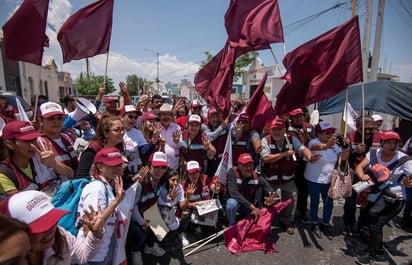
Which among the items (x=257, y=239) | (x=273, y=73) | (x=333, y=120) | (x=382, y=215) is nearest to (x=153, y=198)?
(x=257, y=239)

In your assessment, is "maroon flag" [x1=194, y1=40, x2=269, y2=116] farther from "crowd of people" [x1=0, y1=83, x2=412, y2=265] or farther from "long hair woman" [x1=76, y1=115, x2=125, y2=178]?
"long hair woman" [x1=76, y1=115, x2=125, y2=178]

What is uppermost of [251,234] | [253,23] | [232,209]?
[253,23]

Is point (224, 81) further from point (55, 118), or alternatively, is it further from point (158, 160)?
point (55, 118)

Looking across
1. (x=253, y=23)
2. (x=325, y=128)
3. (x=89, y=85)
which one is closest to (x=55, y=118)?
(x=253, y=23)

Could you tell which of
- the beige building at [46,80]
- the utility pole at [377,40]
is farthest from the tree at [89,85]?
the utility pole at [377,40]

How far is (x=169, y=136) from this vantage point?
4.38 meters

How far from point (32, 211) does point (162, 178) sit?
237cm

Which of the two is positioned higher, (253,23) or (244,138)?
(253,23)

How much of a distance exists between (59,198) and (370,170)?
12.5 ft

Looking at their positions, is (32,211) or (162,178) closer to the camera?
(32,211)

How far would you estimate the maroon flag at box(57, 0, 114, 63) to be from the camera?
4.36 m

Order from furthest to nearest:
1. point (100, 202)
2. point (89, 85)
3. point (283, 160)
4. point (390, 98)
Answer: point (89, 85) → point (390, 98) → point (283, 160) → point (100, 202)

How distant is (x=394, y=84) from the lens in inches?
245

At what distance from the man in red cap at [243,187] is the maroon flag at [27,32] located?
3.57 metres
